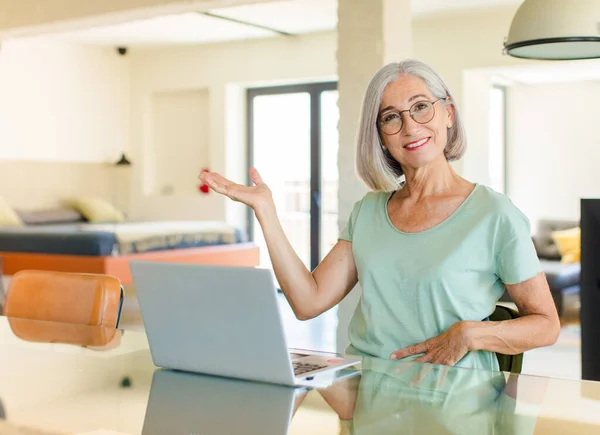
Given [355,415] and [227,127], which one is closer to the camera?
[355,415]

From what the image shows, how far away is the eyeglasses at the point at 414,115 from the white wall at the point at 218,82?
263 inches

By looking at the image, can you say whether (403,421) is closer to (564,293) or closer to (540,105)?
(564,293)

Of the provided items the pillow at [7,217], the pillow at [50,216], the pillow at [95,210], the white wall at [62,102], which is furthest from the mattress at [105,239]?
the white wall at [62,102]

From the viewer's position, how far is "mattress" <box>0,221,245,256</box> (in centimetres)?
698

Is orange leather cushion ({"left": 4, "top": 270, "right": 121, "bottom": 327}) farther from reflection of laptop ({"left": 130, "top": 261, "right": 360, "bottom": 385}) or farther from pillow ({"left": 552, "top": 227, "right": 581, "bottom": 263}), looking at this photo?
pillow ({"left": 552, "top": 227, "right": 581, "bottom": 263})

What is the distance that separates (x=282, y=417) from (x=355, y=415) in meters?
0.12

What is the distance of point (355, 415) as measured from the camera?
1285 mm

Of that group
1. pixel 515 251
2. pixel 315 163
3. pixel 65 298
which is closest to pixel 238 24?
pixel 315 163

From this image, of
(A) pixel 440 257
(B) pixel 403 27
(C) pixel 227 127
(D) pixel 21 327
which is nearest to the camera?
(A) pixel 440 257

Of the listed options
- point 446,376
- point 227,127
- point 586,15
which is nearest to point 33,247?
point 227,127

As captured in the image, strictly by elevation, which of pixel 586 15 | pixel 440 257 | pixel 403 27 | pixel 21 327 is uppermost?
pixel 403 27

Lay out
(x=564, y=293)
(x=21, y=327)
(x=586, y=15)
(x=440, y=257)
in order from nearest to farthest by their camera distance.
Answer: (x=440, y=257) → (x=21, y=327) → (x=586, y=15) → (x=564, y=293)

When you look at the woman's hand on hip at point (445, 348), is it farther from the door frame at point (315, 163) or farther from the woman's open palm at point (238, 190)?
the door frame at point (315, 163)

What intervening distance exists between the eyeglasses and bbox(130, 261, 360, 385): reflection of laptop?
0.57 m
